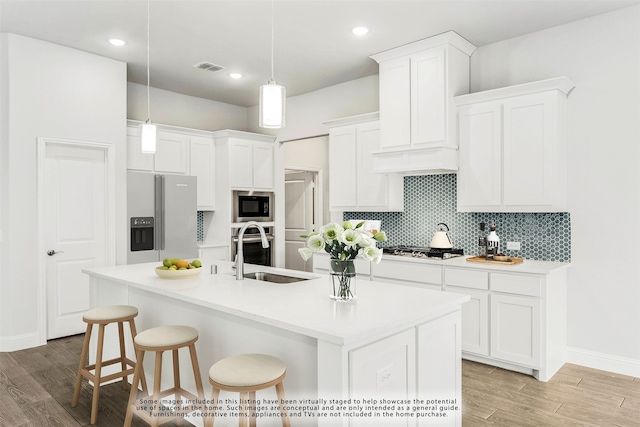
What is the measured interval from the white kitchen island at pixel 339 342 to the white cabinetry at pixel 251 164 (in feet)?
10.0

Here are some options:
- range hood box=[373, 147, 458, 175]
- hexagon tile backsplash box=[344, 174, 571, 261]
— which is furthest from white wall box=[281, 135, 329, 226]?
range hood box=[373, 147, 458, 175]

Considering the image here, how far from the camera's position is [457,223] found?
14.1ft

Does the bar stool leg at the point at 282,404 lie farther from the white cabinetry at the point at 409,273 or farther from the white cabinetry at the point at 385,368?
the white cabinetry at the point at 409,273


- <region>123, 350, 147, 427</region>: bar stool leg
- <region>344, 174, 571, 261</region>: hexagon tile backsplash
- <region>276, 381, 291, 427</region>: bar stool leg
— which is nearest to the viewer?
<region>276, 381, 291, 427</region>: bar stool leg

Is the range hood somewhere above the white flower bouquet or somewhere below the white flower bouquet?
above

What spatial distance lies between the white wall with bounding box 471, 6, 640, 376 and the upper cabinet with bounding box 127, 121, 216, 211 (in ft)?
13.2

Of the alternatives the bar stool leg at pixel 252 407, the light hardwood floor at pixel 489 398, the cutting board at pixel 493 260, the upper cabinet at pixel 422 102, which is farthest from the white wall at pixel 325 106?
the bar stool leg at pixel 252 407

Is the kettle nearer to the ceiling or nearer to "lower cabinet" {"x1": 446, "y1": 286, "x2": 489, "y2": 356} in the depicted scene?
"lower cabinet" {"x1": 446, "y1": 286, "x2": 489, "y2": 356}

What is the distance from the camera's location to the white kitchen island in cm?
170

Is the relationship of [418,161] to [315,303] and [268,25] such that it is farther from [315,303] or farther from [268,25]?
Answer: [315,303]

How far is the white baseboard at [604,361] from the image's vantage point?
11.1 ft

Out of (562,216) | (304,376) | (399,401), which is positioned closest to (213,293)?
(304,376)

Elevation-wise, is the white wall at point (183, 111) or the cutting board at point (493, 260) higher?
the white wall at point (183, 111)

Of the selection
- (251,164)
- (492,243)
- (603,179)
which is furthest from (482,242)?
(251,164)
